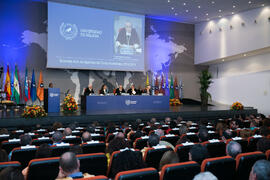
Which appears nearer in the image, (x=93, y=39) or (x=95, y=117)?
(x=95, y=117)

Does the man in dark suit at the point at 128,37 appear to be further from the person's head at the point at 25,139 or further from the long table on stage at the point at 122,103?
the person's head at the point at 25,139

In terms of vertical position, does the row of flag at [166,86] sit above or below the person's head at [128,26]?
below

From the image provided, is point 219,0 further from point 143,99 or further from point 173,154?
point 173,154

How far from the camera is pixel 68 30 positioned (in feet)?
42.1

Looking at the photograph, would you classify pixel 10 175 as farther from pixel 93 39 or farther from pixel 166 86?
pixel 166 86

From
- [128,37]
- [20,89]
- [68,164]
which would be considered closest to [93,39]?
[128,37]

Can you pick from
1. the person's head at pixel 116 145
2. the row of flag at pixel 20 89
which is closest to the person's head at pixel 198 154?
the person's head at pixel 116 145

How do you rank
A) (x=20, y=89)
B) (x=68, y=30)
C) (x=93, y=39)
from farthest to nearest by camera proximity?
(x=93, y=39) → (x=68, y=30) → (x=20, y=89)

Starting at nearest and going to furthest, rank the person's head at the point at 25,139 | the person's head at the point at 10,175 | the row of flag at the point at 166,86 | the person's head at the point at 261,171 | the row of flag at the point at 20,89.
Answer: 1. the person's head at the point at 10,175
2. the person's head at the point at 261,171
3. the person's head at the point at 25,139
4. the row of flag at the point at 20,89
5. the row of flag at the point at 166,86

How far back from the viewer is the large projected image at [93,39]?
495 inches

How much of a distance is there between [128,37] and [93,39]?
2134 mm

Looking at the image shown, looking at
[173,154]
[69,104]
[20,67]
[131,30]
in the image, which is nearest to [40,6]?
[20,67]

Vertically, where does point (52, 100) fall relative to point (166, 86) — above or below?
below

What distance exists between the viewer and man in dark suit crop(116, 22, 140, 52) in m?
14.1
